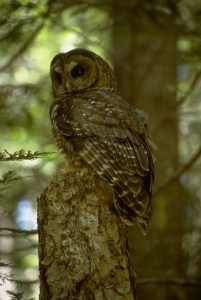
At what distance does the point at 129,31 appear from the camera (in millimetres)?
5129

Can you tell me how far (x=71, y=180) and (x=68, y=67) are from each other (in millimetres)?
1253

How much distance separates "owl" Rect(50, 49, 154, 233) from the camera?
3.34m

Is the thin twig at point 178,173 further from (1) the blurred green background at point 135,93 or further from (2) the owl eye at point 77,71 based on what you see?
(2) the owl eye at point 77,71

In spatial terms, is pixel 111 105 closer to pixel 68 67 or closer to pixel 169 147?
pixel 68 67

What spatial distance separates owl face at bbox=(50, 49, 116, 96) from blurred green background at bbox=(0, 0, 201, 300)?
45cm

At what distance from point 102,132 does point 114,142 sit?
12 cm

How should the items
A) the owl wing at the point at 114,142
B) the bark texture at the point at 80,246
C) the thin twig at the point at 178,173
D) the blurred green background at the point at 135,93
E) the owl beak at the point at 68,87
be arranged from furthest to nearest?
the thin twig at the point at 178,173 → the blurred green background at the point at 135,93 → the owl beak at the point at 68,87 → the owl wing at the point at 114,142 → the bark texture at the point at 80,246

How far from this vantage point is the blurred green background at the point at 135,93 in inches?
174

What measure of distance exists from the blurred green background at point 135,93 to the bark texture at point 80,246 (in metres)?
1.22

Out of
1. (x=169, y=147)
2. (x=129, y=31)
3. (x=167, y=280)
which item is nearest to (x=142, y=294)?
(x=167, y=280)

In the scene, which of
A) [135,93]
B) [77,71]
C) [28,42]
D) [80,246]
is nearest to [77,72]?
[77,71]

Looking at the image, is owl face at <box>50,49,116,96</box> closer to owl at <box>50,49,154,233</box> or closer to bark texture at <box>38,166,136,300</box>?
owl at <box>50,49,154,233</box>

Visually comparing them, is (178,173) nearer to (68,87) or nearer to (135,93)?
(135,93)

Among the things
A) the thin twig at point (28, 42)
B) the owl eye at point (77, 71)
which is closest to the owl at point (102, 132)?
the owl eye at point (77, 71)
